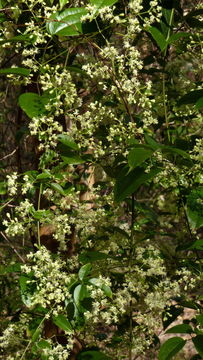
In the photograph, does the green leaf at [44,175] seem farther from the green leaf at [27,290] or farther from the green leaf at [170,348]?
the green leaf at [170,348]

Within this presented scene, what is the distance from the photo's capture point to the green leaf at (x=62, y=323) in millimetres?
1270

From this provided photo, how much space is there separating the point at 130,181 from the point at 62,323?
1.44ft

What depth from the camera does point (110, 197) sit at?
1.69 meters

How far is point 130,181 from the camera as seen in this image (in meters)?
1.15

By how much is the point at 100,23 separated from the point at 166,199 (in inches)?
101

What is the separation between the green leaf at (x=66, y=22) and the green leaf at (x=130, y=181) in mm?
439

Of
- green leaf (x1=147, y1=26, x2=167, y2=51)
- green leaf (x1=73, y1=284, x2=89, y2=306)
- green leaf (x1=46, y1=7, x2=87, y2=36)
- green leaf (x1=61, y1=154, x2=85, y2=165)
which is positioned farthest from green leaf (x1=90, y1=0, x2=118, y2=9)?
green leaf (x1=73, y1=284, x2=89, y2=306)

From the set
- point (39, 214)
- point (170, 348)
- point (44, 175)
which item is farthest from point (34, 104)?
point (170, 348)

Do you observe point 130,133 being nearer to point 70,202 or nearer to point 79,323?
point 70,202

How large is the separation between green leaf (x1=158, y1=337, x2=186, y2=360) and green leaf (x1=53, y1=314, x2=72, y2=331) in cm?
25

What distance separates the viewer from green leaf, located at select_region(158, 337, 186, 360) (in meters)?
1.27

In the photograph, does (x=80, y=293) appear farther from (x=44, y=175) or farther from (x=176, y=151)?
(x=176, y=151)

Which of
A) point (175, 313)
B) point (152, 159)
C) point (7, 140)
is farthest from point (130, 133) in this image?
point (7, 140)

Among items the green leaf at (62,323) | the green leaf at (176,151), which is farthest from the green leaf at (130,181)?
the green leaf at (62,323)
